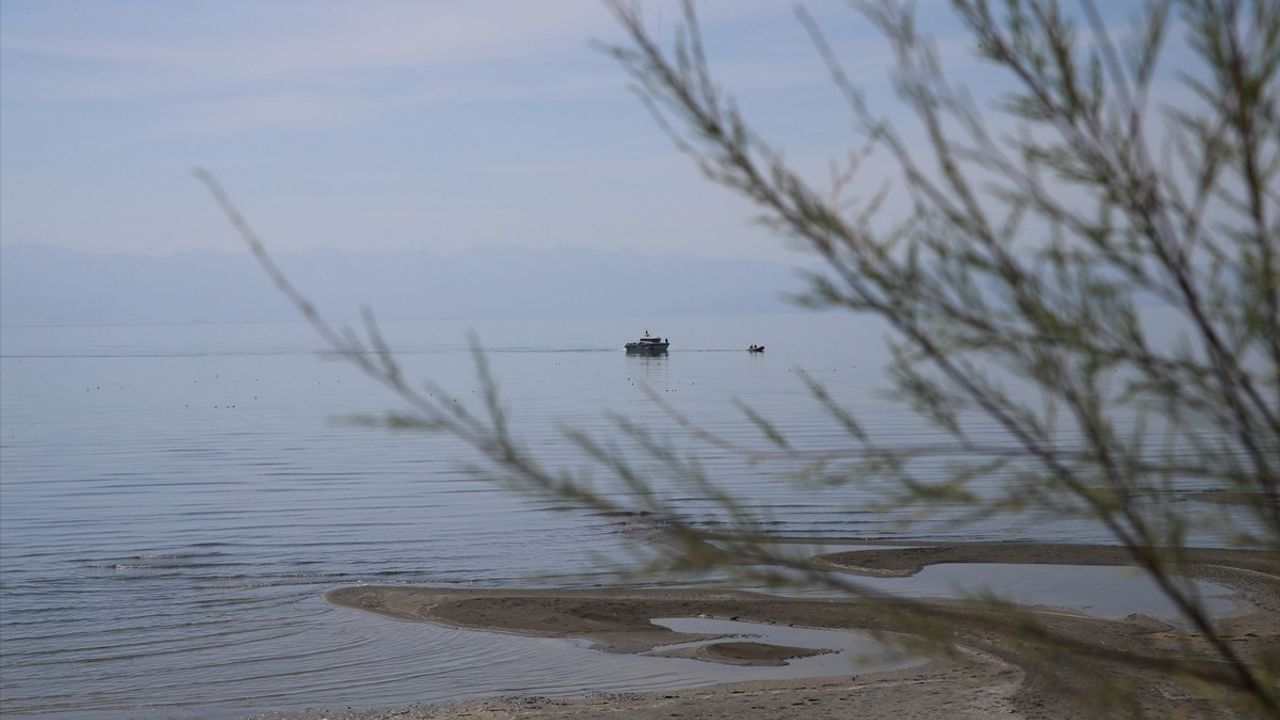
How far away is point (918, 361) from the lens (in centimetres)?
321

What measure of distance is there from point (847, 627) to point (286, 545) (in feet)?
45.3

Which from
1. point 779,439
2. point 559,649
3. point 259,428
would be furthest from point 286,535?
point 259,428

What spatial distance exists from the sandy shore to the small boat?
97.2 m

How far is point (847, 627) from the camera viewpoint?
58.0ft

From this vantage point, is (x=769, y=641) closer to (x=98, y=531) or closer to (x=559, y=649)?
(x=559, y=649)

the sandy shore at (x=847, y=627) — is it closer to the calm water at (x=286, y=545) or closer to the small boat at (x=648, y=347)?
the calm water at (x=286, y=545)

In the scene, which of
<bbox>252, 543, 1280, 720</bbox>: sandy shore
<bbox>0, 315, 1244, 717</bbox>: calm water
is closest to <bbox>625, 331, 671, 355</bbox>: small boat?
<bbox>0, 315, 1244, 717</bbox>: calm water

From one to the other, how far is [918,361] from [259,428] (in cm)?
5673

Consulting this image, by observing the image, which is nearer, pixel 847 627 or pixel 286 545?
pixel 847 627

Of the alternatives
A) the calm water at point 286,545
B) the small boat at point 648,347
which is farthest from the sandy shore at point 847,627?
the small boat at point 648,347

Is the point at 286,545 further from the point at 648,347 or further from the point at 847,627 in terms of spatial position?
the point at 648,347

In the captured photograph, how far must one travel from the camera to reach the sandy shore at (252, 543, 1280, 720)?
42.6 feet

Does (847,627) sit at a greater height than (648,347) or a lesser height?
lesser

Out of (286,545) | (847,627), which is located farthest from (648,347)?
(847,627)
